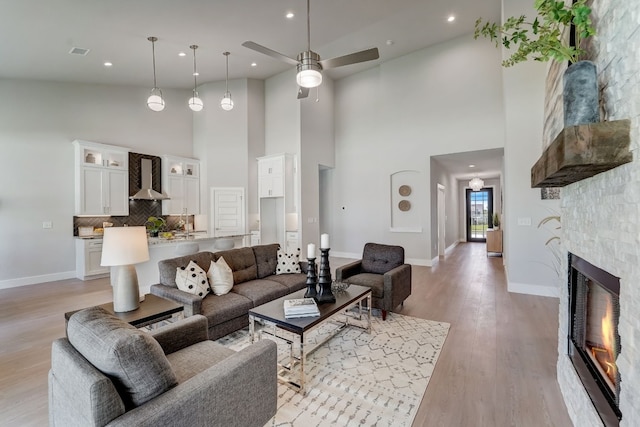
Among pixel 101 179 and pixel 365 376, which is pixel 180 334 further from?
pixel 101 179

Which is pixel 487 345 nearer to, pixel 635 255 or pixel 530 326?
pixel 530 326

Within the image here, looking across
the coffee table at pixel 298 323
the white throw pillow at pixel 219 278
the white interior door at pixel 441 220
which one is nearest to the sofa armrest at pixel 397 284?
the coffee table at pixel 298 323

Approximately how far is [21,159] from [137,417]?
7004mm

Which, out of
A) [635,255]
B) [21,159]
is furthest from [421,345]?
[21,159]

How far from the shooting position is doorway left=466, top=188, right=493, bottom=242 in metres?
12.1

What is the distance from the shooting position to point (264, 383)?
1727 millimetres

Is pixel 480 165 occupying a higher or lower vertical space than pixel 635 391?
higher

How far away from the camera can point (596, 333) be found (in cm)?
170

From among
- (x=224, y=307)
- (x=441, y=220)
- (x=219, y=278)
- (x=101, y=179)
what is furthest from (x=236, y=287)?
(x=441, y=220)

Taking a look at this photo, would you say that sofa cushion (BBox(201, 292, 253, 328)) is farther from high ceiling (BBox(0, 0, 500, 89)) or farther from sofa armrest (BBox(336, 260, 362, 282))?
high ceiling (BBox(0, 0, 500, 89))

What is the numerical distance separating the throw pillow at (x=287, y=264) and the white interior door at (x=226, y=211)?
12.7 ft

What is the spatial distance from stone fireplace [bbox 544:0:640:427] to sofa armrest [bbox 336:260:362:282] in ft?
8.85

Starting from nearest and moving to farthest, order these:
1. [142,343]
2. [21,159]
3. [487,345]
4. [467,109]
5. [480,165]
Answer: [142,343]
[487,345]
[21,159]
[467,109]
[480,165]

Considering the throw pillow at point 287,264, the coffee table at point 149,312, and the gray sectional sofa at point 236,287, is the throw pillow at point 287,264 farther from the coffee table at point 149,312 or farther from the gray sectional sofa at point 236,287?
the coffee table at point 149,312
